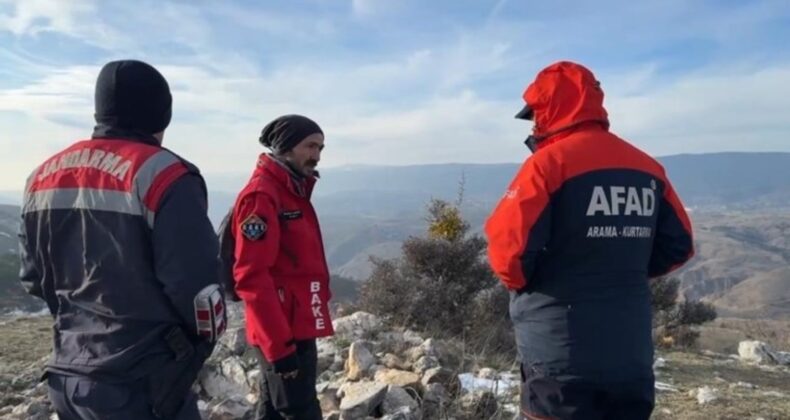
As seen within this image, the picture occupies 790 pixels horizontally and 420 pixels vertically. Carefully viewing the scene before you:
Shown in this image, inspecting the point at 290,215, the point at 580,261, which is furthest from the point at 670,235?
the point at 290,215

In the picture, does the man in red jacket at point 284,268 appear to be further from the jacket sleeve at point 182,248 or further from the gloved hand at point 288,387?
the jacket sleeve at point 182,248

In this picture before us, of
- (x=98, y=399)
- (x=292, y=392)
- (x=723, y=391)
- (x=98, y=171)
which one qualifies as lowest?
(x=723, y=391)

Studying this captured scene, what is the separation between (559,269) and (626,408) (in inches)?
24.3

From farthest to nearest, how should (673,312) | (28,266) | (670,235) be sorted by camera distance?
(673,312), (670,235), (28,266)

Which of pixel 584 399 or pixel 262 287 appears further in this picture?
pixel 262 287

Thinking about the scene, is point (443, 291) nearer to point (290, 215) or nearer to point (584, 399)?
point (290, 215)

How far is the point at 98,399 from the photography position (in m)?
2.29

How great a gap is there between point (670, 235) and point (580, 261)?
1.81ft

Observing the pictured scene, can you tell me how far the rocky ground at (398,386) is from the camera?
15.8ft

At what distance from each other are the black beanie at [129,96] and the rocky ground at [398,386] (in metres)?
2.78

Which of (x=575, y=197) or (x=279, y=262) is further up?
(x=575, y=197)

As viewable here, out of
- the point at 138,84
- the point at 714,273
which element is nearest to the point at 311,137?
the point at 138,84

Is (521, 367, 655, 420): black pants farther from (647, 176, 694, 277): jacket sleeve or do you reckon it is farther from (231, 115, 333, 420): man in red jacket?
(231, 115, 333, 420): man in red jacket

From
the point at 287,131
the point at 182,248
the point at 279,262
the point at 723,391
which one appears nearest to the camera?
the point at 182,248
